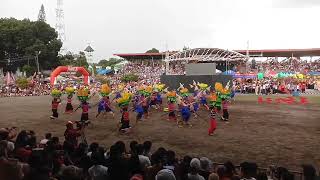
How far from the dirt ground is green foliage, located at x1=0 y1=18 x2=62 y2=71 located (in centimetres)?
4420

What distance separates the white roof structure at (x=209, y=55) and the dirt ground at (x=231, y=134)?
2665 centimetres

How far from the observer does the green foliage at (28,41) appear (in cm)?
6378

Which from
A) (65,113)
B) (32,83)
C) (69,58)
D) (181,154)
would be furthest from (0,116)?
(69,58)

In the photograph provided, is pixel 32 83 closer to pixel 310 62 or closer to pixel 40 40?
pixel 40 40

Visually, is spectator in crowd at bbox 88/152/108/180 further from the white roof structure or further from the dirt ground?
the white roof structure

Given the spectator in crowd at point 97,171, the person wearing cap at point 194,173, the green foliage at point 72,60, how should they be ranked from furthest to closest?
the green foliage at point 72,60 → the spectator in crowd at point 97,171 → the person wearing cap at point 194,173

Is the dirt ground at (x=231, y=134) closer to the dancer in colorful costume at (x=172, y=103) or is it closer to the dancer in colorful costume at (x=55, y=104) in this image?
the dancer in colorful costume at (x=55, y=104)

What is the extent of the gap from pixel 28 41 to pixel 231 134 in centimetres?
5595

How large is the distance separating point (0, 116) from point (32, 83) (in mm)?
26681

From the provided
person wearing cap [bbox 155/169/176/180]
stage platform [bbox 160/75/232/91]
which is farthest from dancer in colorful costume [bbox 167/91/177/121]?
stage platform [bbox 160/75/232/91]

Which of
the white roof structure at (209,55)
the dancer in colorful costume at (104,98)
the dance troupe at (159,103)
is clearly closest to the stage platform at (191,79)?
the dance troupe at (159,103)

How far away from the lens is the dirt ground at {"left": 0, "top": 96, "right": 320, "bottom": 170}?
12078mm

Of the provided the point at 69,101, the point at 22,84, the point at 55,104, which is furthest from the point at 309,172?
the point at 22,84

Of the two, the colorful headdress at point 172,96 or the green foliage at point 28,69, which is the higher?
the green foliage at point 28,69
